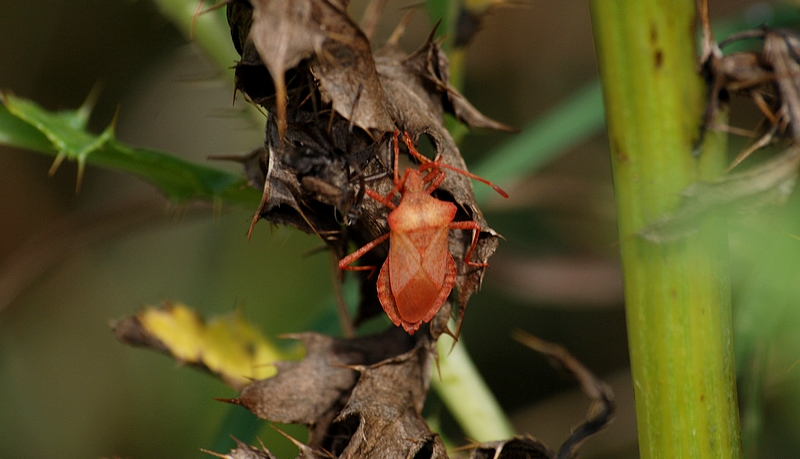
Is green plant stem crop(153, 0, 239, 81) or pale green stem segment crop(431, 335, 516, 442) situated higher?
green plant stem crop(153, 0, 239, 81)

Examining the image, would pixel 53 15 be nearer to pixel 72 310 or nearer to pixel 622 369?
pixel 72 310

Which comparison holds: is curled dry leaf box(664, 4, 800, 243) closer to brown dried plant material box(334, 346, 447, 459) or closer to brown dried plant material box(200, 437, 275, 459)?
brown dried plant material box(334, 346, 447, 459)

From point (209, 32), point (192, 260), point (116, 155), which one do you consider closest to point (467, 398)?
point (116, 155)

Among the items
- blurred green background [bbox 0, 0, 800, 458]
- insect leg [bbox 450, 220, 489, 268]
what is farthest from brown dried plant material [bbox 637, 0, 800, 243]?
blurred green background [bbox 0, 0, 800, 458]

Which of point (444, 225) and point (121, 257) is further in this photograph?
point (121, 257)

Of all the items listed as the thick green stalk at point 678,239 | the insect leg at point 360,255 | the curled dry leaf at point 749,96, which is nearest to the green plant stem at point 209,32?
the insect leg at point 360,255

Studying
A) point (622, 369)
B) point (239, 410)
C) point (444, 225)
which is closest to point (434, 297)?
point (444, 225)

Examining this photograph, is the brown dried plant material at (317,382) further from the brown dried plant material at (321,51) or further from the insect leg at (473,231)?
the brown dried plant material at (321,51)
